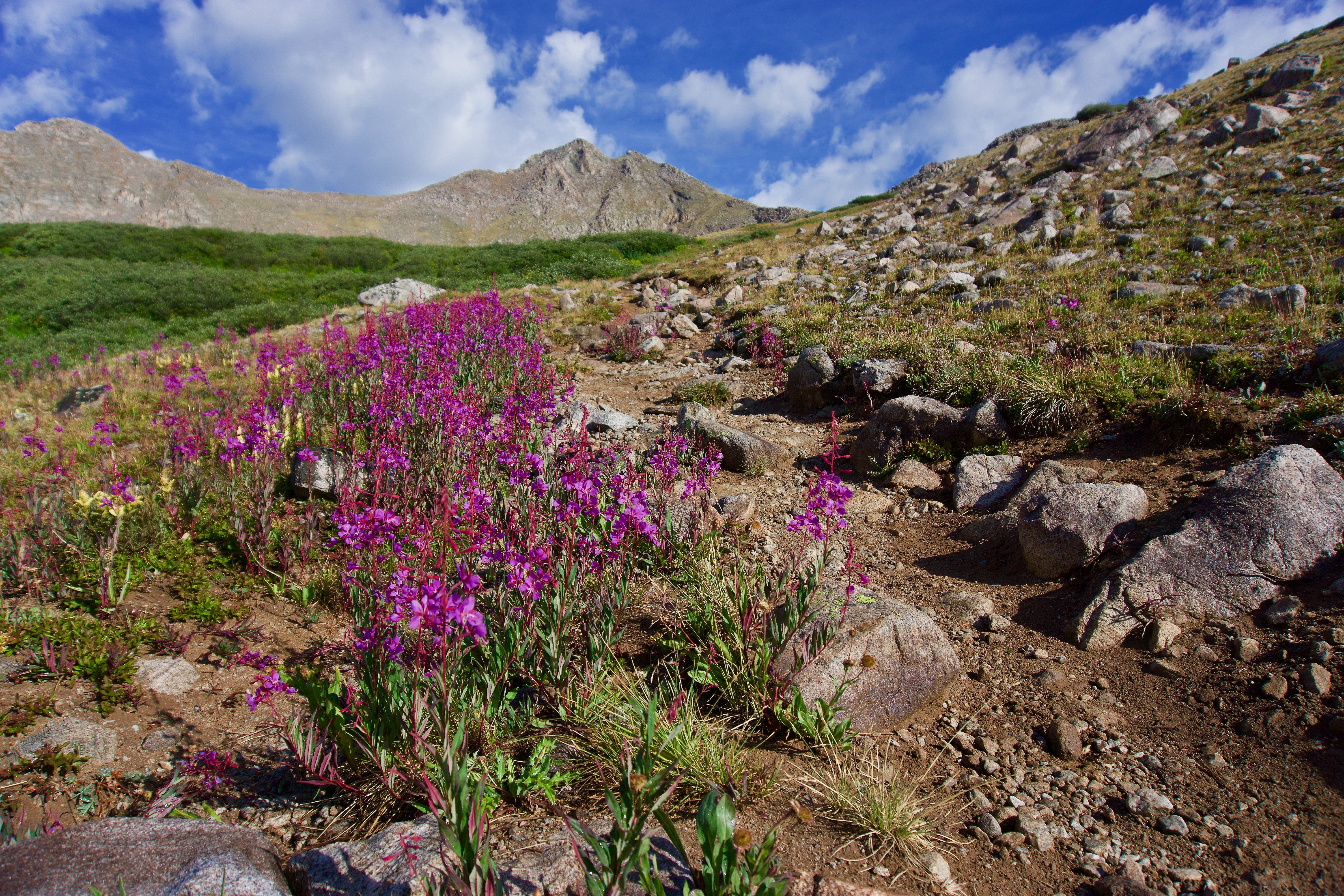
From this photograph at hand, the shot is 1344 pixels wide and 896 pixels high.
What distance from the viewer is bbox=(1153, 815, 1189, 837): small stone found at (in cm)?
228

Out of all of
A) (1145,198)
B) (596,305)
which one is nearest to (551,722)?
(596,305)

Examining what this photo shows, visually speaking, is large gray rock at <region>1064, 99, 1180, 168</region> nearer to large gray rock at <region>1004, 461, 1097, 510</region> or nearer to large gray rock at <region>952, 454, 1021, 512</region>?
large gray rock at <region>952, 454, 1021, 512</region>

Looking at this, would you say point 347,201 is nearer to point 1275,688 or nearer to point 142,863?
point 142,863

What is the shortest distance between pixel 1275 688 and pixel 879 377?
185 inches

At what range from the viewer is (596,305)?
1432cm

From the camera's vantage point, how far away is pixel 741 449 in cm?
610

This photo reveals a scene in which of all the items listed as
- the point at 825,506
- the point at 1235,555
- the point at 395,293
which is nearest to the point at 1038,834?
the point at 825,506

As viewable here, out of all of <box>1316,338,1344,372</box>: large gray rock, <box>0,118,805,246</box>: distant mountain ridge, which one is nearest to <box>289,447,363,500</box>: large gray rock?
<box>1316,338,1344,372</box>: large gray rock

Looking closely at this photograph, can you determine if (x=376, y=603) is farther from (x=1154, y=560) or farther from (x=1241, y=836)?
(x=1154, y=560)

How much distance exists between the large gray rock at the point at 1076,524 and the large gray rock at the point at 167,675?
508cm

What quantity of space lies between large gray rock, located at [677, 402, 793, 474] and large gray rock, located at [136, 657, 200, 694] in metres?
3.94

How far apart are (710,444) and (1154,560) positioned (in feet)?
10.8

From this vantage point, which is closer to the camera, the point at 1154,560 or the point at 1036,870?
the point at 1036,870

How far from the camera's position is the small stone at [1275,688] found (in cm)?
274
